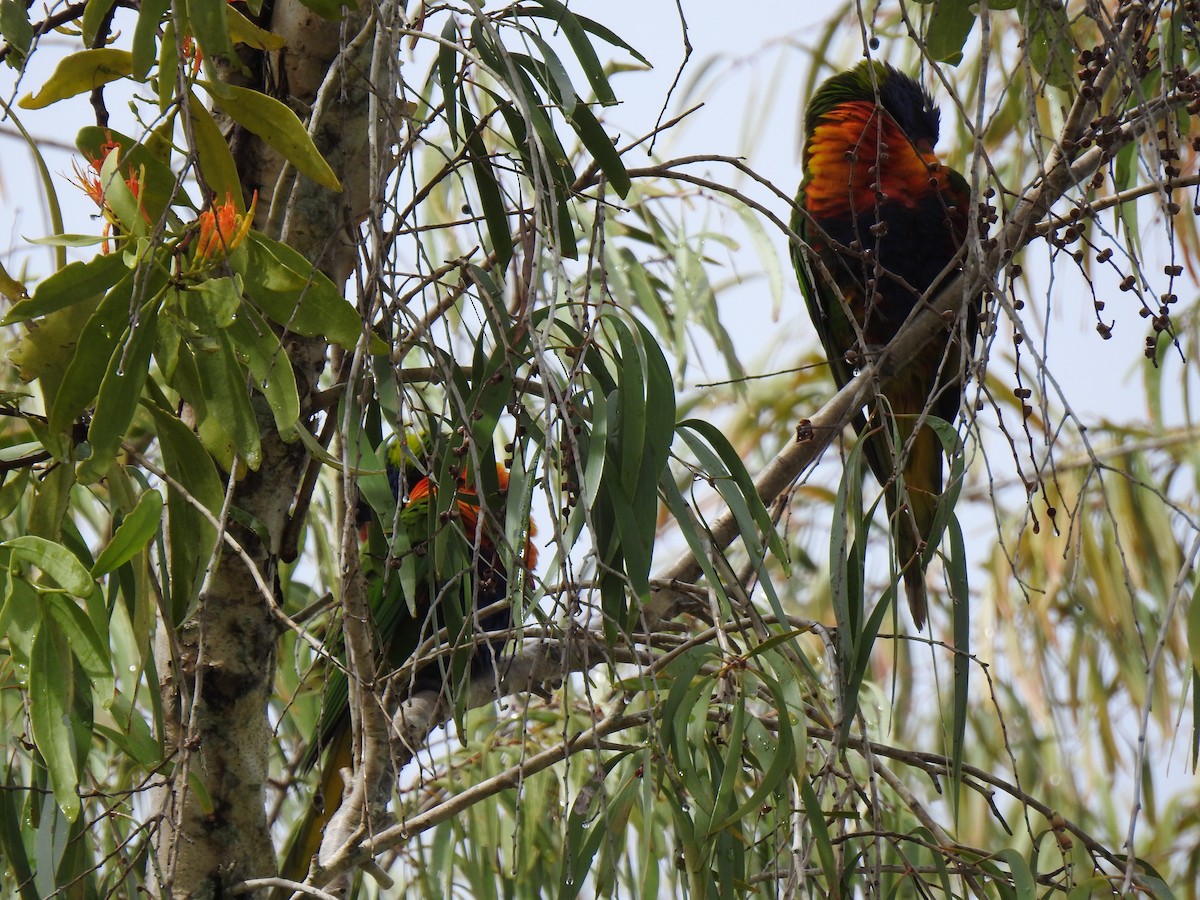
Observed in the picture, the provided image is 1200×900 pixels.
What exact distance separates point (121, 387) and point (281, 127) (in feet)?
0.66

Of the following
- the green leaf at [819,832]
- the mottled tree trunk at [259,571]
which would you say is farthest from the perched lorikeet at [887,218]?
the green leaf at [819,832]

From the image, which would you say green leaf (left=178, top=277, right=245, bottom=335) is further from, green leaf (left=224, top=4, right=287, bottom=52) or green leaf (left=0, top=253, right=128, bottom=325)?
green leaf (left=224, top=4, right=287, bottom=52)

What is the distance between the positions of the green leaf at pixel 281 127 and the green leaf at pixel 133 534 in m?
0.24

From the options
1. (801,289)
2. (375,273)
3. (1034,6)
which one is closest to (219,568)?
(375,273)

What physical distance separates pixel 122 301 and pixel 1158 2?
822mm

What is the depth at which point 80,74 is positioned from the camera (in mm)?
802

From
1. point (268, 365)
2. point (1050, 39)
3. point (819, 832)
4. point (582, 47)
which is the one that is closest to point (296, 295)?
point (268, 365)

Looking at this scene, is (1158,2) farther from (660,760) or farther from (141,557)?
(141,557)

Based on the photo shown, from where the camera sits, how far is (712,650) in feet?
3.12

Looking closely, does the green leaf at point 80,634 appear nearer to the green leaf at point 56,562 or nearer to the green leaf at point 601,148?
the green leaf at point 56,562

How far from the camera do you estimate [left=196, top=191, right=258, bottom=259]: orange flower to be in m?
0.76

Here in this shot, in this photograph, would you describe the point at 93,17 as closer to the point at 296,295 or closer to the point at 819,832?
the point at 296,295

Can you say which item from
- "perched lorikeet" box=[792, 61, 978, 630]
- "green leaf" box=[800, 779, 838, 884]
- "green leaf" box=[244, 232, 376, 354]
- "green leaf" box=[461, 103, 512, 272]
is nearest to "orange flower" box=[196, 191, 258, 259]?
"green leaf" box=[244, 232, 376, 354]

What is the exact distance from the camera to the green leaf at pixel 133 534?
81 cm
